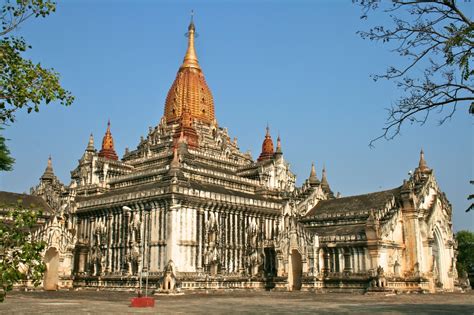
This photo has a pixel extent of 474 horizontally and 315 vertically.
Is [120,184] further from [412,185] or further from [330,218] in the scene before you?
[412,185]

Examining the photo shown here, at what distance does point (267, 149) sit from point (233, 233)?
29.8 meters

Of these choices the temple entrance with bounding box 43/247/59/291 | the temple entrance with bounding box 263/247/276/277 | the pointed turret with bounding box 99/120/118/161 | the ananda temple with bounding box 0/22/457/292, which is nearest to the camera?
the ananda temple with bounding box 0/22/457/292

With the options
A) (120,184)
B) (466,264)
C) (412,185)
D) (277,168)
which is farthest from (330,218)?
(466,264)

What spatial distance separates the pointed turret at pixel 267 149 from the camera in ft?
293

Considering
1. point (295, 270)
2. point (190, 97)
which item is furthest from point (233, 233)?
point (190, 97)

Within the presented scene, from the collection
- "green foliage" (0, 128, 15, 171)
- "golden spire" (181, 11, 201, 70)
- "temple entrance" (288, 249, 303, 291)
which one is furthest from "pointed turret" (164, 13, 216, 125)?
"green foliage" (0, 128, 15, 171)

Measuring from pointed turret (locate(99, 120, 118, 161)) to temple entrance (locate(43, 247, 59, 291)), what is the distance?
83.3 ft

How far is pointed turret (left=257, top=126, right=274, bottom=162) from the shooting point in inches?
3521

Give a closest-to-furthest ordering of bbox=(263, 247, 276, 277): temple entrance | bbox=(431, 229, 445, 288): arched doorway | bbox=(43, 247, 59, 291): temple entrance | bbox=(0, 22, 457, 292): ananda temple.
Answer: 1. bbox=(0, 22, 457, 292): ananda temple
2. bbox=(43, 247, 59, 291): temple entrance
3. bbox=(431, 229, 445, 288): arched doorway
4. bbox=(263, 247, 276, 277): temple entrance

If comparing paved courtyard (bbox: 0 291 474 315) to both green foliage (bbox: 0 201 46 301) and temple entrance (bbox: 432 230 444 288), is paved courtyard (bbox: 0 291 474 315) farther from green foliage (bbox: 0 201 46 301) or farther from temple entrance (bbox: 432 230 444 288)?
temple entrance (bbox: 432 230 444 288)

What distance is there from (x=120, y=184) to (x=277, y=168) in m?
24.2

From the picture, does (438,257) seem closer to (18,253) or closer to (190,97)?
(190,97)

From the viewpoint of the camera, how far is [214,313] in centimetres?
2956

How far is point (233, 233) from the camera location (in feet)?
207
